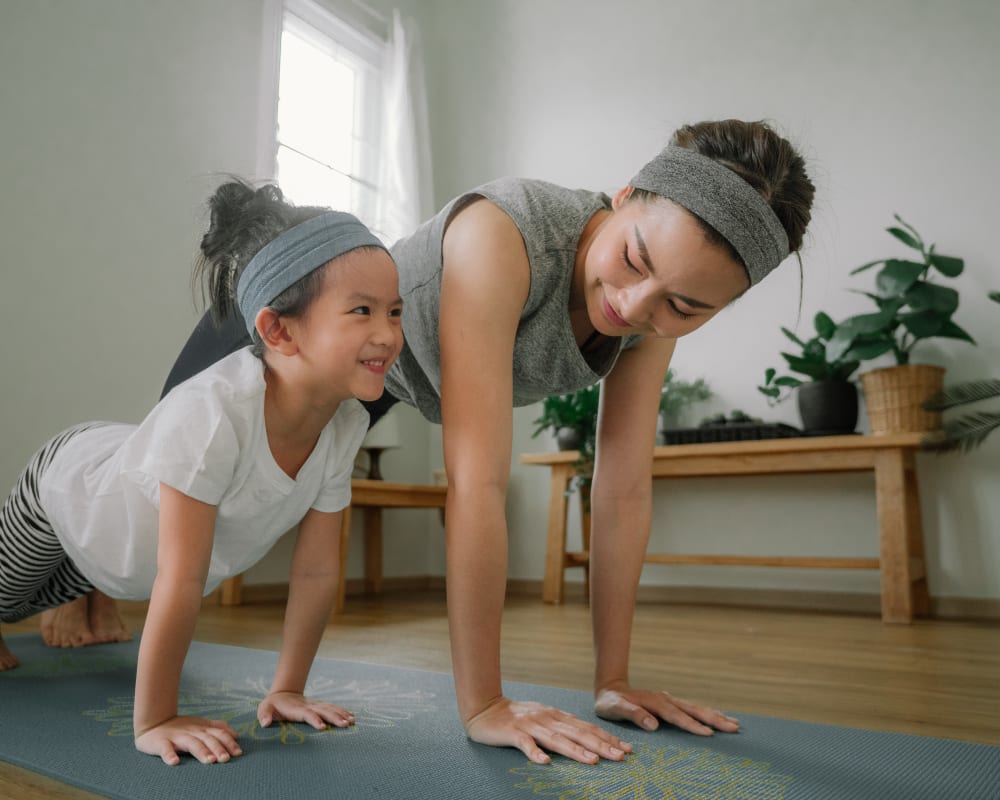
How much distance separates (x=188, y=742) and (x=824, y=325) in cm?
252

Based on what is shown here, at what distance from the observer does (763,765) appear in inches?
36.1

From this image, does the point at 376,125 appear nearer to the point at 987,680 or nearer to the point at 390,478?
the point at 390,478

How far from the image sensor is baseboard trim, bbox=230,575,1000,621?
2.75 m

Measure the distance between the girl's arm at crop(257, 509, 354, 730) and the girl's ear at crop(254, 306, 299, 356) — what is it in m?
0.28

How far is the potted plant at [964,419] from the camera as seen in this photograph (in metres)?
2.56

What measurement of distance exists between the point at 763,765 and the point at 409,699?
579 millimetres

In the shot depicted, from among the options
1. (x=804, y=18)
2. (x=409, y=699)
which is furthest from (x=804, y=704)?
(x=804, y=18)

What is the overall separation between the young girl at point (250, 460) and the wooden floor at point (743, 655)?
0.76 ft

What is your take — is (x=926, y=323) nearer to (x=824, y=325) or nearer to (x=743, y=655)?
(x=824, y=325)

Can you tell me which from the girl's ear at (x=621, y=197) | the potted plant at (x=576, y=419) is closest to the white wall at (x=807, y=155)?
the potted plant at (x=576, y=419)

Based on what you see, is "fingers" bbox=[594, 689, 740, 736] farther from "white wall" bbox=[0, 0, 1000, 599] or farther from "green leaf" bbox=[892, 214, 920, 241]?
"green leaf" bbox=[892, 214, 920, 241]

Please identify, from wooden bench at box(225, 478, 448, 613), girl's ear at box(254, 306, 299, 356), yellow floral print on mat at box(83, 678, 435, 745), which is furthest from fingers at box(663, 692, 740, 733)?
wooden bench at box(225, 478, 448, 613)

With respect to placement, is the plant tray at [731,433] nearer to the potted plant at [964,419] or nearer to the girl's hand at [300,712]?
the potted plant at [964,419]

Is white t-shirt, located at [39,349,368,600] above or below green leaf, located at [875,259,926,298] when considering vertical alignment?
below
